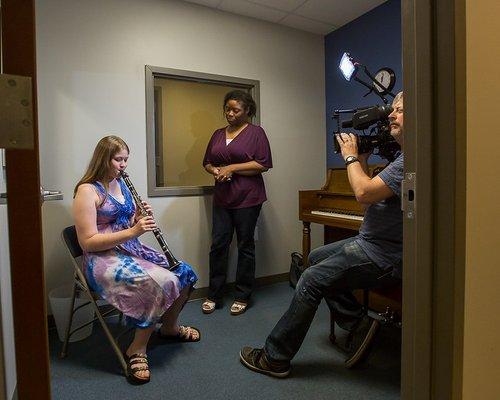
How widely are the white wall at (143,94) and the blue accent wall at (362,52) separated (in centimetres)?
10

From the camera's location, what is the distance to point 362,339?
1.62 meters

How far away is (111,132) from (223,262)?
1.19 metres

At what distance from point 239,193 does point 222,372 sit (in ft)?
3.87

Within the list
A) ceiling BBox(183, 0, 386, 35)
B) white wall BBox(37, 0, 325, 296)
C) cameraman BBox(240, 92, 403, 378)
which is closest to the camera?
cameraman BBox(240, 92, 403, 378)

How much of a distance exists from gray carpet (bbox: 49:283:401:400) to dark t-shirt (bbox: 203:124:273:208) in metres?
0.86

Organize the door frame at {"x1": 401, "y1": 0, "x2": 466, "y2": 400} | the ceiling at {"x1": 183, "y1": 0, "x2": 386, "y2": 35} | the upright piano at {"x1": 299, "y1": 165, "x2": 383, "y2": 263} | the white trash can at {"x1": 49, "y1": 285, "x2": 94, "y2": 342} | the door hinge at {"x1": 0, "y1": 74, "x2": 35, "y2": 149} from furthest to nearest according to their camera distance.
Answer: the ceiling at {"x1": 183, "y1": 0, "x2": 386, "y2": 35}, the upright piano at {"x1": 299, "y1": 165, "x2": 383, "y2": 263}, the white trash can at {"x1": 49, "y1": 285, "x2": 94, "y2": 342}, the door frame at {"x1": 401, "y1": 0, "x2": 466, "y2": 400}, the door hinge at {"x1": 0, "y1": 74, "x2": 35, "y2": 149}

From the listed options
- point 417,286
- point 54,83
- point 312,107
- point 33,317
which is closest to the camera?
point 33,317

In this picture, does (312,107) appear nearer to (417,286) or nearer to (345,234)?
(345,234)

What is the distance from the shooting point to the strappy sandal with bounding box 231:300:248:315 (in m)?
2.28

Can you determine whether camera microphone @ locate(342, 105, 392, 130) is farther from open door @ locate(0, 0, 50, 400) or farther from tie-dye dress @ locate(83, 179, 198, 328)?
open door @ locate(0, 0, 50, 400)

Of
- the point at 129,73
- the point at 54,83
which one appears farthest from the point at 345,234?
the point at 54,83

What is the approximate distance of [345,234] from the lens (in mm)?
2465

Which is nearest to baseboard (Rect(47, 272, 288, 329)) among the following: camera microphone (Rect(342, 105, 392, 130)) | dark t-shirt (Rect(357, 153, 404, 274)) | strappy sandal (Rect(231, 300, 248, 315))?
strappy sandal (Rect(231, 300, 248, 315))

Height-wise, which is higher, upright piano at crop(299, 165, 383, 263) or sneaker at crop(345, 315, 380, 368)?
upright piano at crop(299, 165, 383, 263)
